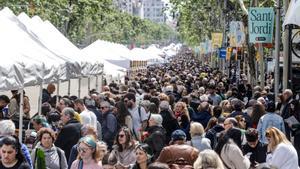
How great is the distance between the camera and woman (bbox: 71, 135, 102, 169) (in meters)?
8.08

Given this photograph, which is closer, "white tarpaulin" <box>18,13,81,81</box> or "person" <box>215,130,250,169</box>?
"person" <box>215,130,250,169</box>

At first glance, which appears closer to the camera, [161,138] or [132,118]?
[161,138]

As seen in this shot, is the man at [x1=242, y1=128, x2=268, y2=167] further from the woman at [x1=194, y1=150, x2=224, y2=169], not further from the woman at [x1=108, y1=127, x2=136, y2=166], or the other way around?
the woman at [x1=194, y1=150, x2=224, y2=169]

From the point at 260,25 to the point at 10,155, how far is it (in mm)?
14501

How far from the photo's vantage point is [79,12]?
4459cm

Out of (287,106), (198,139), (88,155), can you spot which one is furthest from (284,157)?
(287,106)

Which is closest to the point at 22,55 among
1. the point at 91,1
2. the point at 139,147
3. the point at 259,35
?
the point at 139,147

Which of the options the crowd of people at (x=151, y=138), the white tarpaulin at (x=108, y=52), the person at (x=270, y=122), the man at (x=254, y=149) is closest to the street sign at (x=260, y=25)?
the crowd of people at (x=151, y=138)

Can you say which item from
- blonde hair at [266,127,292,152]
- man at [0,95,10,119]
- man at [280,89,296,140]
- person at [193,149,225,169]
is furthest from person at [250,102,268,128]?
person at [193,149,225,169]

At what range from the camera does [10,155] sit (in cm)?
753

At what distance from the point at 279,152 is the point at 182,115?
18.2 ft

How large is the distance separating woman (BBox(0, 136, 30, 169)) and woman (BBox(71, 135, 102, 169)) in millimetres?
733

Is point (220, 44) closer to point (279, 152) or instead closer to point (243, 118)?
point (243, 118)

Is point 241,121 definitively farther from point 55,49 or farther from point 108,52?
point 108,52
